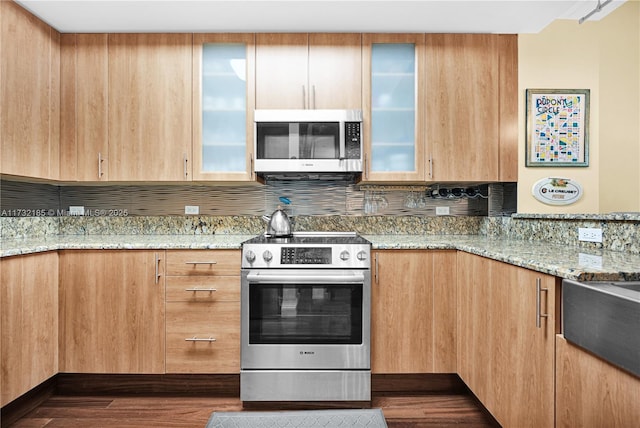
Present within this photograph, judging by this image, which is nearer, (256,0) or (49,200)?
(256,0)

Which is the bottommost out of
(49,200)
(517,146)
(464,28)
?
(49,200)

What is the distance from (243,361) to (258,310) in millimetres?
285

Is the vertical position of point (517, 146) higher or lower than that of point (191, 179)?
higher

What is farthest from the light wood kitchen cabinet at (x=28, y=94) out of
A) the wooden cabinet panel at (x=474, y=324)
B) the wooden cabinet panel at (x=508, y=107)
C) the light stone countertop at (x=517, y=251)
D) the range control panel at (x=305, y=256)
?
the wooden cabinet panel at (x=508, y=107)

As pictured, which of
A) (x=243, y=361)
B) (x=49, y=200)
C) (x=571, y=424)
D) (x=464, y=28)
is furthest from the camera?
(x=49, y=200)

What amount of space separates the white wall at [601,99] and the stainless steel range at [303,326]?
54.3 inches

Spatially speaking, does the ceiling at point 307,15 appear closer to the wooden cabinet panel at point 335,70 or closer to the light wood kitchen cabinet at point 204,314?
the wooden cabinet panel at point 335,70

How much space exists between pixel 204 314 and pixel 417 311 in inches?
46.9

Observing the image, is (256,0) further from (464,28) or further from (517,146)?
(517,146)

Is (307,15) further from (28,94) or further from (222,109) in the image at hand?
(28,94)

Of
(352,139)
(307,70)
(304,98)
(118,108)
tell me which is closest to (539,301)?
(352,139)

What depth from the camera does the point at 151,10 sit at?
228 cm

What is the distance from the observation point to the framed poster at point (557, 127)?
2.64 metres

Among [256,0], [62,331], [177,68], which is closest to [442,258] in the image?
[256,0]
